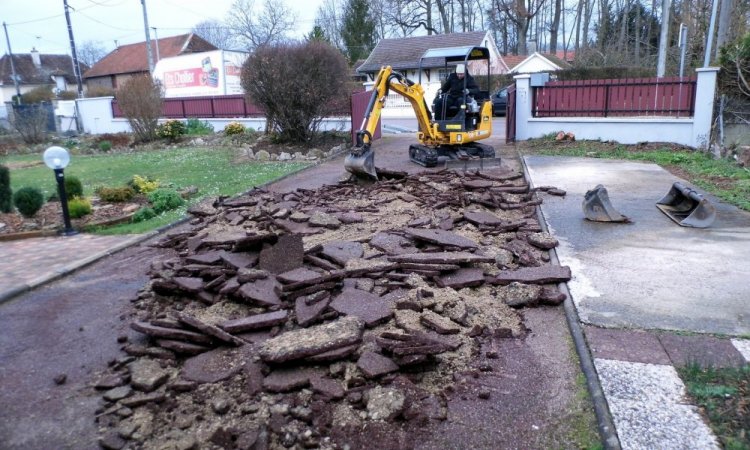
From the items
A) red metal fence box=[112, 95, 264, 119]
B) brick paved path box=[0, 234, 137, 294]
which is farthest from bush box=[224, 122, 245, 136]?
brick paved path box=[0, 234, 137, 294]

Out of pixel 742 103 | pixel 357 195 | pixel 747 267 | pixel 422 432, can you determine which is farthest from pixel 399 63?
pixel 422 432

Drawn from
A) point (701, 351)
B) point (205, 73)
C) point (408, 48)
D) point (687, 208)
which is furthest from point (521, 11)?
point (701, 351)

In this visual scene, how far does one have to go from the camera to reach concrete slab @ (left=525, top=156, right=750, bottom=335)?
4.74 meters

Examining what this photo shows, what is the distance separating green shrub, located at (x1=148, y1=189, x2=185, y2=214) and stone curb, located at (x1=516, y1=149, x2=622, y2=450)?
7.52m

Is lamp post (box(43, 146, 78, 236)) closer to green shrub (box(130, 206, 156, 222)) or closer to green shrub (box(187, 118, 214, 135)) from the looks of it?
green shrub (box(130, 206, 156, 222))

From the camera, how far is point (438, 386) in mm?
3826

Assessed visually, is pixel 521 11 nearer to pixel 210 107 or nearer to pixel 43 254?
pixel 210 107

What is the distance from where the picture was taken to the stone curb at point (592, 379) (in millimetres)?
3195

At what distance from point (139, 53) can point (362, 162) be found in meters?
57.4

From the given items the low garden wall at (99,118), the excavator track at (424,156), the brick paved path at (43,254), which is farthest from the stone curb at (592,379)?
the low garden wall at (99,118)

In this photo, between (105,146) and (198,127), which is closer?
(105,146)

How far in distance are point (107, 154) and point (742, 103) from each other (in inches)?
884

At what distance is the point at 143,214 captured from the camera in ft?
31.3

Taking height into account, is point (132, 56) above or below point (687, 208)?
above
